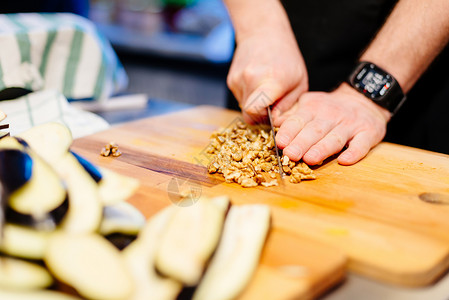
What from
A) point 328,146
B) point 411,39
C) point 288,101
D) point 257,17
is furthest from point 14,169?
point 411,39

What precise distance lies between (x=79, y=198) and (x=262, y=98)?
67 centimetres

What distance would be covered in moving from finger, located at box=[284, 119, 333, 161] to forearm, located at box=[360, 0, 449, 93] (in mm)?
316

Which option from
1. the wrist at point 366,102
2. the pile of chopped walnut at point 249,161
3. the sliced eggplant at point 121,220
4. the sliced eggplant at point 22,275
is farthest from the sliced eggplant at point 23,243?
the wrist at point 366,102

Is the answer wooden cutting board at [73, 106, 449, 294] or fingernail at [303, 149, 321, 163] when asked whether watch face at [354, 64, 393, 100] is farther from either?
fingernail at [303, 149, 321, 163]

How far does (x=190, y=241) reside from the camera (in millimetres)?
629

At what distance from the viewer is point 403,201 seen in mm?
929

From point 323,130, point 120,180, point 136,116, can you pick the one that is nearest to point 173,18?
point 136,116

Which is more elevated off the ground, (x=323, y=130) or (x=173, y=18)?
(x=323, y=130)

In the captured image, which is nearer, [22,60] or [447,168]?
[447,168]

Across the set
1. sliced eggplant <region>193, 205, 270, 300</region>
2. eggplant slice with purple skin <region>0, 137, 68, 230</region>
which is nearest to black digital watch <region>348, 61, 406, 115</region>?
sliced eggplant <region>193, 205, 270, 300</region>

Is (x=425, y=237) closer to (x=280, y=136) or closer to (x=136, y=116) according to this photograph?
(x=280, y=136)

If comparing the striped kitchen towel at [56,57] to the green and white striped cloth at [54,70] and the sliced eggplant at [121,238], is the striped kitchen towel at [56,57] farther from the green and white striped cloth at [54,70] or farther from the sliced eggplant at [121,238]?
the sliced eggplant at [121,238]

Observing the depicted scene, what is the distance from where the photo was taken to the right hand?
1.28 meters

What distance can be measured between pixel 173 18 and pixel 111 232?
2.99 metres
